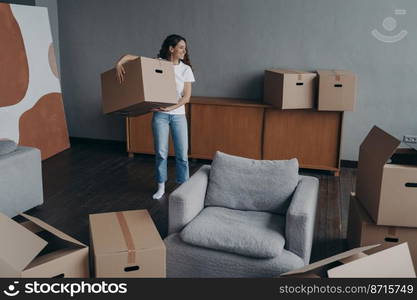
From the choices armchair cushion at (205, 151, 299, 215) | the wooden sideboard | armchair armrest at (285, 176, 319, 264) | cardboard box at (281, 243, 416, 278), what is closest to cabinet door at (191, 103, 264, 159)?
the wooden sideboard

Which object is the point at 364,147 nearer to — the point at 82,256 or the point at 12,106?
the point at 82,256

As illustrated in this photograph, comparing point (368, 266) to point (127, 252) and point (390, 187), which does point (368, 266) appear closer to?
point (390, 187)

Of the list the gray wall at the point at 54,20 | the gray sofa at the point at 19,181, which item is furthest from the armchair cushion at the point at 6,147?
the gray wall at the point at 54,20

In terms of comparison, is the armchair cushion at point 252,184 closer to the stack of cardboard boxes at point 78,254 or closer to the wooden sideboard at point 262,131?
the stack of cardboard boxes at point 78,254

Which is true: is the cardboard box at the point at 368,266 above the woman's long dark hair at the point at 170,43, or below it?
below

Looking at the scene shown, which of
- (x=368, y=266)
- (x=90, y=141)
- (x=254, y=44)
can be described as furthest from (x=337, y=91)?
(x=90, y=141)

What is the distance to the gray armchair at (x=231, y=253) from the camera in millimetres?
2699

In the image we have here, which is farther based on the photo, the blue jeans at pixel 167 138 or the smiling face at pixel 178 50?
the blue jeans at pixel 167 138

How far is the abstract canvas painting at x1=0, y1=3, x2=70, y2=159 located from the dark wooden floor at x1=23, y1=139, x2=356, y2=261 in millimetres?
365

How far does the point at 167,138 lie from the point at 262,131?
1453 millimetres

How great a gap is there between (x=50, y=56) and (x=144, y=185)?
217cm

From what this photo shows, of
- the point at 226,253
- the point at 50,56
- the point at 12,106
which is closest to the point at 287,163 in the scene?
the point at 226,253

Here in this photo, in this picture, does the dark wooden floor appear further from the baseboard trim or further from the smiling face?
the smiling face

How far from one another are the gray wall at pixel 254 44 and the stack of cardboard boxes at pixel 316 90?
44 cm
